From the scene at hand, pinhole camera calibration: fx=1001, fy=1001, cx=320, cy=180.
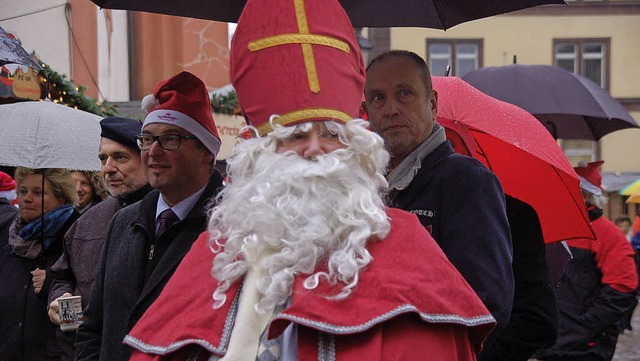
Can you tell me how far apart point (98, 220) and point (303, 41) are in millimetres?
2362

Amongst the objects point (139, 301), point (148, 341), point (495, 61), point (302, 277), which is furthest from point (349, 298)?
point (495, 61)

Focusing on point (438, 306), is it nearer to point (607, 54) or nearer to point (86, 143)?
point (86, 143)

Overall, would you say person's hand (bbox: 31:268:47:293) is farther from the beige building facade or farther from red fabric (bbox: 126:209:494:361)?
the beige building facade

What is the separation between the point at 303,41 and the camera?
9.12 ft

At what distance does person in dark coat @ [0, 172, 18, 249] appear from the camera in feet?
20.2

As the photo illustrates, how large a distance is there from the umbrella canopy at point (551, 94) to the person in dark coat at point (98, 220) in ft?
11.4

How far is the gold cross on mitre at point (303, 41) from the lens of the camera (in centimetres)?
275

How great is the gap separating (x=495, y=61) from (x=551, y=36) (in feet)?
6.21

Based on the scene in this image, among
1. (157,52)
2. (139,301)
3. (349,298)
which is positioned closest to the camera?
(349,298)

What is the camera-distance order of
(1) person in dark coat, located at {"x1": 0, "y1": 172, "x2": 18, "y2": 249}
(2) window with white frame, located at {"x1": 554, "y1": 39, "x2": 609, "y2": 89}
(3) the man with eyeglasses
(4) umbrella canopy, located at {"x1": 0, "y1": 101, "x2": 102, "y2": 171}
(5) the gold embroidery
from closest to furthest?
(5) the gold embroidery
(3) the man with eyeglasses
(4) umbrella canopy, located at {"x1": 0, "y1": 101, "x2": 102, "y2": 171}
(1) person in dark coat, located at {"x1": 0, "y1": 172, "x2": 18, "y2": 249}
(2) window with white frame, located at {"x1": 554, "y1": 39, "x2": 609, "y2": 89}

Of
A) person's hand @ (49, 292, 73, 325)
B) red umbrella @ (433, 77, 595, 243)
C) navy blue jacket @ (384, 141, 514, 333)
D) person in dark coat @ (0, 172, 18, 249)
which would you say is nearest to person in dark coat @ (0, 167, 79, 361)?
person in dark coat @ (0, 172, 18, 249)

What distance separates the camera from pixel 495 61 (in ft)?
99.6

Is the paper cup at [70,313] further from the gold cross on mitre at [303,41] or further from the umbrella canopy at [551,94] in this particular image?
the umbrella canopy at [551,94]

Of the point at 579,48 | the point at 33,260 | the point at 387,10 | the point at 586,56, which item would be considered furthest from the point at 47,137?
the point at 586,56
